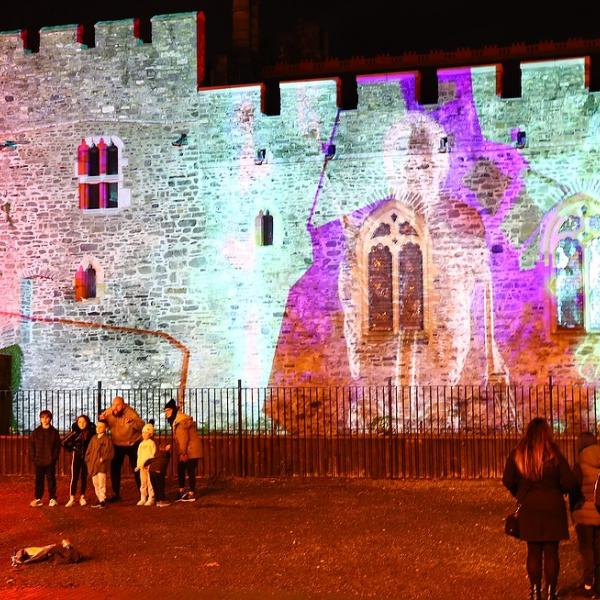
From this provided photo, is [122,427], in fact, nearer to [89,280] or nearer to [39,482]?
[39,482]

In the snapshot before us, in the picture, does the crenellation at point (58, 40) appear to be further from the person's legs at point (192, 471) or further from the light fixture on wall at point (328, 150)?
the person's legs at point (192, 471)

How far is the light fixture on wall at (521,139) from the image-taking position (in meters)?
19.4

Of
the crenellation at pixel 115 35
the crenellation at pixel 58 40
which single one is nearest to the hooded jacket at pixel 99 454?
the crenellation at pixel 115 35

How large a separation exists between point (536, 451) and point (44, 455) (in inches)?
342

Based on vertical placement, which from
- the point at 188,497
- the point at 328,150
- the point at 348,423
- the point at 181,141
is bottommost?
the point at 188,497

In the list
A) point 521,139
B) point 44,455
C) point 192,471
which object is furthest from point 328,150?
point 44,455

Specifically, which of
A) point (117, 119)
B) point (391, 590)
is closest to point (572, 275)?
point (117, 119)

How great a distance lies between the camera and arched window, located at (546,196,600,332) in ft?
63.0

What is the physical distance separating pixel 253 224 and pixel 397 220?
124 inches

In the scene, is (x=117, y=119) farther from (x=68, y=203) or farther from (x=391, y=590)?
(x=391, y=590)

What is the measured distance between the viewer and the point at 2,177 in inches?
864

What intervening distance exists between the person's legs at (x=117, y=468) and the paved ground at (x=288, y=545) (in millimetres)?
536

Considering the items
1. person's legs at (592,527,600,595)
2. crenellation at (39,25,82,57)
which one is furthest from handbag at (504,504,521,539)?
crenellation at (39,25,82,57)

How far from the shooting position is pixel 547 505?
736 cm
